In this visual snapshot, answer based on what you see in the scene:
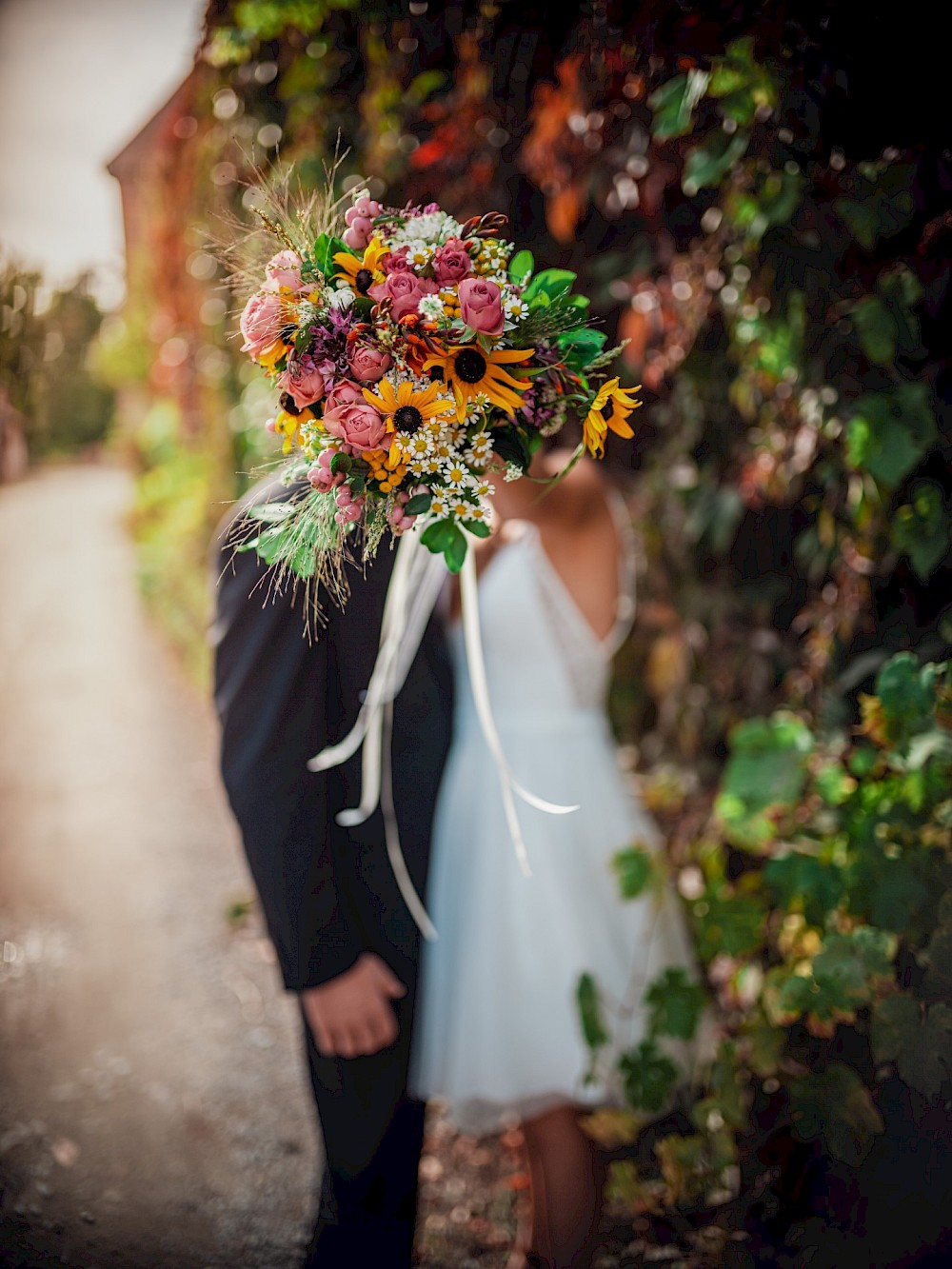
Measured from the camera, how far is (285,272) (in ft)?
3.11

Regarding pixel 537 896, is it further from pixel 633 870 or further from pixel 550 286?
pixel 550 286

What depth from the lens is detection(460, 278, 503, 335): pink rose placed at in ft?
2.98

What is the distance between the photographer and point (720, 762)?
296 centimetres

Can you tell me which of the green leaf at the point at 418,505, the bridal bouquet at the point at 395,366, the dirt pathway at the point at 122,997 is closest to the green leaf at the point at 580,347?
the bridal bouquet at the point at 395,366

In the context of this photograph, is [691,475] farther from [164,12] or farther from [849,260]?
[164,12]

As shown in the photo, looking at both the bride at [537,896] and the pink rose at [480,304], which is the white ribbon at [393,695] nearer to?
the bride at [537,896]

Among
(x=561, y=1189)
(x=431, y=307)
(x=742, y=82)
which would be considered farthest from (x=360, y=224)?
(x=561, y=1189)

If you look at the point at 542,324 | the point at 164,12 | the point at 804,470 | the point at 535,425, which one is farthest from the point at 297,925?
the point at 164,12

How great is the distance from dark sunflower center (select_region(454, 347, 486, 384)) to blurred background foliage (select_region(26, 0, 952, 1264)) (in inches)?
11.1

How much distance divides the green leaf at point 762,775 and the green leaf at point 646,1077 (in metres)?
0.47

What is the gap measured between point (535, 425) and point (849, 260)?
0.65 meters

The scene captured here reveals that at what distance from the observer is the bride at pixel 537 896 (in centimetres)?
177

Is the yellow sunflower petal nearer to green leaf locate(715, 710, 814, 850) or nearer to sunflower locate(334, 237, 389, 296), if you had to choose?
sunflower locate(334, 237, 389, 296)

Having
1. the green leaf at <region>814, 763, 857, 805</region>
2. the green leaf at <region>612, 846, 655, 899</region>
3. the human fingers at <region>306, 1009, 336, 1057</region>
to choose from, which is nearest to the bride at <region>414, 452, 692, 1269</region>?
the green leaf at <region>612, 846, 655, 899</region>
